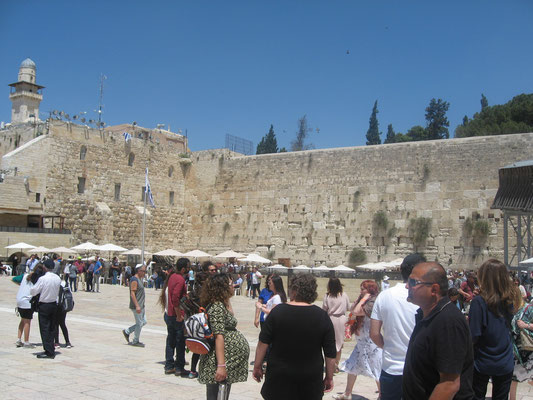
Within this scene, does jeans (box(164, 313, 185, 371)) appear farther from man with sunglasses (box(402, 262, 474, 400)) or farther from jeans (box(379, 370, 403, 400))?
man with sunglasses (box(402, 262, 474, 400))

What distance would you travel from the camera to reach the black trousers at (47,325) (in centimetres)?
660

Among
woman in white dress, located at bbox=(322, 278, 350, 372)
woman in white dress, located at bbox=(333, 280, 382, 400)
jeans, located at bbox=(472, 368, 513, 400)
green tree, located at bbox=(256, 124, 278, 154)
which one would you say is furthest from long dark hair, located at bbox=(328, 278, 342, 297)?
green tree, located at bbox=(256, 124, 278, 154)

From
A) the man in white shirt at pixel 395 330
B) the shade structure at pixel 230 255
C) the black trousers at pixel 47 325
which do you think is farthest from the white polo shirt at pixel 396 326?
the shade structure at pixel 230 255

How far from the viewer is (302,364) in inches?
129

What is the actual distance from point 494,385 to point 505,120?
1347 inches

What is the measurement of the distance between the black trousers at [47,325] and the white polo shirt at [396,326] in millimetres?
4444

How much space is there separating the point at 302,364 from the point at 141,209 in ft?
76.0

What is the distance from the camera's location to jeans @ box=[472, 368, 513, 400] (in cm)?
357

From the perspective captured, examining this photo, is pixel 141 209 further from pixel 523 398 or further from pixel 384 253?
pixel 523 398

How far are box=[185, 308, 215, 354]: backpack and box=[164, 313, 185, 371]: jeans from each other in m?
2.08

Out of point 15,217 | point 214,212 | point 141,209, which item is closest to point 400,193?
point 214,212

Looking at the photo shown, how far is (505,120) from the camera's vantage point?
113 ft

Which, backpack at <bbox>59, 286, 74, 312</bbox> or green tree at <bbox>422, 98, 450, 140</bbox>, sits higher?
green tree at <bbox>422, 98, 450, 140</bbox>

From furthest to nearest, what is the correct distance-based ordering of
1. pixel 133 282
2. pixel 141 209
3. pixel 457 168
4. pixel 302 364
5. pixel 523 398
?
pixel 141 209 → pixel 457 168 → pixel 133 282 → pixel 523 398 → pixel 302 364
